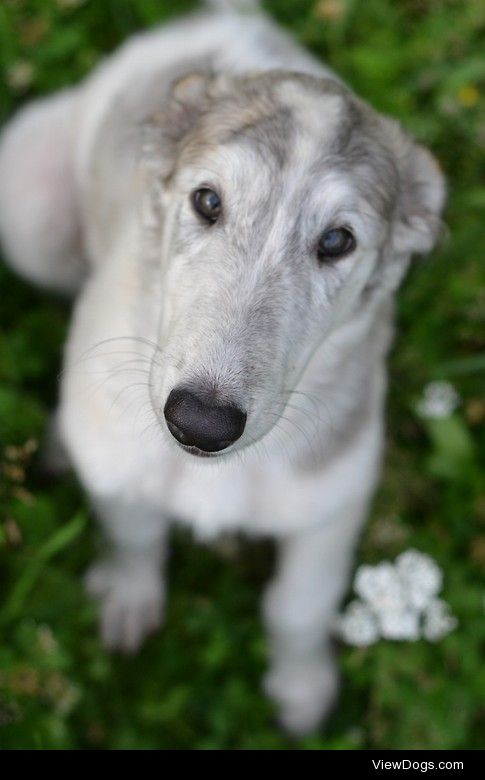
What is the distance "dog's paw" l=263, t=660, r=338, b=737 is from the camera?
15.7 feet

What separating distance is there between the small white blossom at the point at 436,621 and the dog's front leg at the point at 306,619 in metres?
0.44

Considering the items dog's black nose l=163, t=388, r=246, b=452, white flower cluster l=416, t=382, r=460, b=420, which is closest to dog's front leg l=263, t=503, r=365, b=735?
white flower cluster l=416, t=382, r=460, b=420

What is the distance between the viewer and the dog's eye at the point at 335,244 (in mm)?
3227

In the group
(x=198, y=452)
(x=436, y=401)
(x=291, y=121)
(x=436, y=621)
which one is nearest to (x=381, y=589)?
(x=436, y=621)

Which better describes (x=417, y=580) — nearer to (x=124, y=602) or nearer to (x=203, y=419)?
(x=124, y=602)

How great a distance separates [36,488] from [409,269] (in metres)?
2.36

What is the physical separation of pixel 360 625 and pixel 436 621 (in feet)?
1.33

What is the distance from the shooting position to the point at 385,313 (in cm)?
386

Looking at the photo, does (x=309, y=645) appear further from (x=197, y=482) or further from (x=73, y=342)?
A: (x=73, y=342)

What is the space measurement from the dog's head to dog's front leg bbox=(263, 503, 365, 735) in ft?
4.32

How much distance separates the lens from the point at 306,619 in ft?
15.1

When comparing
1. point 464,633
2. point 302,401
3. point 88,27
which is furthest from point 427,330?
point 88,27

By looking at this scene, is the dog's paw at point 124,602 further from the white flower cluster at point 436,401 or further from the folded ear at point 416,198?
the folded ear at point 416,198

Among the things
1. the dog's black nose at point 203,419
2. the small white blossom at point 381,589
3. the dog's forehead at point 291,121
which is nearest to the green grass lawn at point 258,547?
the small white blossom at point 381,589
